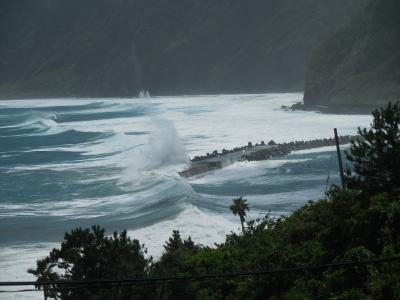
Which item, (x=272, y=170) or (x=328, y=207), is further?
(x=272, y=170)

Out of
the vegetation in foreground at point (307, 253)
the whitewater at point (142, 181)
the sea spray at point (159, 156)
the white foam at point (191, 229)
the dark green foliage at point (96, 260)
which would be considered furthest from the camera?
the sea spray at point (159, 156)

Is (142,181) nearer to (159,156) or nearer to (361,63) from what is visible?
(159,156)

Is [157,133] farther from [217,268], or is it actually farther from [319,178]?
[217,268]

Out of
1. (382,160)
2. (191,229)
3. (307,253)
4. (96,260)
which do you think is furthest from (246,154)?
(307,253)

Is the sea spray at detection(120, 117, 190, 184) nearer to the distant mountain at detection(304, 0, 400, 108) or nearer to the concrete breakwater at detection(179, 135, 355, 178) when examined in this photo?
the concrete breakwater at detection(179, 135, 355, 178)

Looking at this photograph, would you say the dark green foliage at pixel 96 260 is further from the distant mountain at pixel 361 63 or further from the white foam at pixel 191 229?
the distant mountain at pixel 361 63

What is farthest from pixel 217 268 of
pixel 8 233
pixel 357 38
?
pixel 357 38

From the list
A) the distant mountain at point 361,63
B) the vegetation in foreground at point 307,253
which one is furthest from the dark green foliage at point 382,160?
the distant mountain at point 361,63
